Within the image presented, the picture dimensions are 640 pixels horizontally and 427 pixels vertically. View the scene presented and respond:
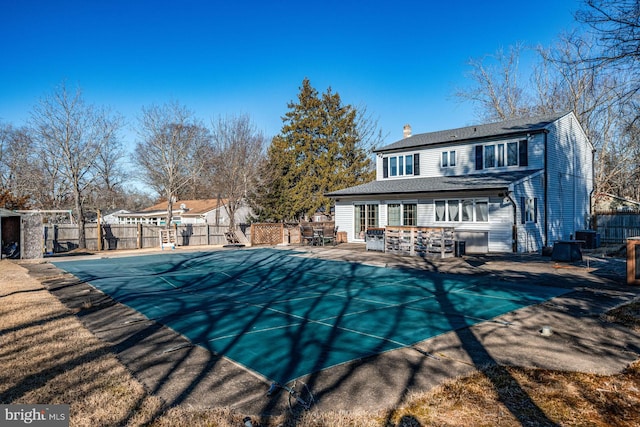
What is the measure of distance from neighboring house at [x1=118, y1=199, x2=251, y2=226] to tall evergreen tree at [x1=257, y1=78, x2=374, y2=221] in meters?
5.97

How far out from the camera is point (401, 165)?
25.1m

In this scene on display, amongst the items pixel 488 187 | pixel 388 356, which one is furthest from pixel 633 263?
pixel 388 356

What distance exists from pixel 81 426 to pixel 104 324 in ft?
12.8

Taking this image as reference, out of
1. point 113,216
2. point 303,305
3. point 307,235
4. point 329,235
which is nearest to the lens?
point 303,305

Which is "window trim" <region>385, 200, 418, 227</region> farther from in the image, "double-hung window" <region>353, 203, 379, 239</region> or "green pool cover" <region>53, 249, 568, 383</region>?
"green pool cover" <region>53, 249, 568, 383</region>

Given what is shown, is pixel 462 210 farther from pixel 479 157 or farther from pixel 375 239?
pixel 375 239

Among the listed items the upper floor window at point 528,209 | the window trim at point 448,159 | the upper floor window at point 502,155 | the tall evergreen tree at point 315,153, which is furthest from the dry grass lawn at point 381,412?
the tall evergreen tree at point 315,153

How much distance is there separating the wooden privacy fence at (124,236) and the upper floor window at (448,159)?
15368mm

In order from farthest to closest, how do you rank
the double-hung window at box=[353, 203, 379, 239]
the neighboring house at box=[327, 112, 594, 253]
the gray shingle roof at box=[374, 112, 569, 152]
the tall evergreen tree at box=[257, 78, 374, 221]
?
Result: 1. the tall evergreen tree at box=[257, 78, 374, 221]
2. the double-hung window at box=[353, 203, 379, 239]
3. the gray shingle roof at box=[374, 112, 569, 152]
4. the neighboring house at box=[327, 112, 594, 253]

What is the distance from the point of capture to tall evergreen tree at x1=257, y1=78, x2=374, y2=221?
35.1 metres

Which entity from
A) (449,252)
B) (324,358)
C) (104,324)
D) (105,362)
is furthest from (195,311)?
(449,252)

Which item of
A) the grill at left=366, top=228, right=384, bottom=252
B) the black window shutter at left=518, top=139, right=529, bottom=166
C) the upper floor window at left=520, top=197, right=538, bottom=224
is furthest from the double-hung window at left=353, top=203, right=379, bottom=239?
the black window shutter at left=518, top=139, right=529, bottom=166

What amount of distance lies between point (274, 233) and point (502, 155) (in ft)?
46.4

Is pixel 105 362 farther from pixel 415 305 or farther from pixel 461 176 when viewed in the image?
pixel 461 176
